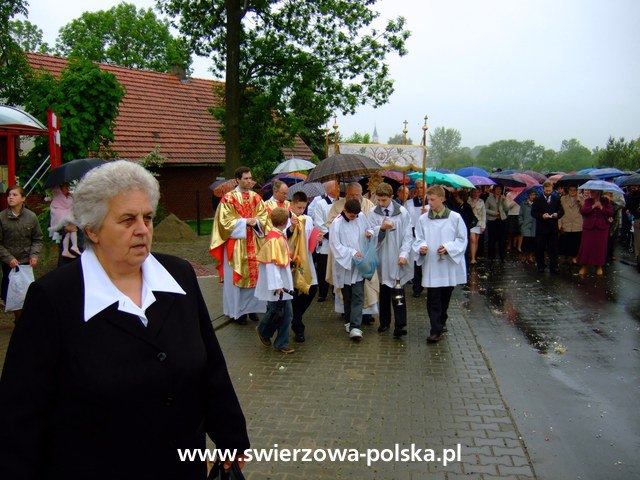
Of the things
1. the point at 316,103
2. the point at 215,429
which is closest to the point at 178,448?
the point at 215,429

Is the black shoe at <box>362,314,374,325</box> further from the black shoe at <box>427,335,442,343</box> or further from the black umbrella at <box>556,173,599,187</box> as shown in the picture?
the black umbrella at <box>556,173,599,187</box>

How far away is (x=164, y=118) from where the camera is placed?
26.4 meters

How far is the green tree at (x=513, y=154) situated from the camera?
118812 mm

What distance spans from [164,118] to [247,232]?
19.6 m

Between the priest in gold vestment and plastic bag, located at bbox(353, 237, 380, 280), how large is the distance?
5.37 ft

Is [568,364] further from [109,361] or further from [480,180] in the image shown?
[480,180]

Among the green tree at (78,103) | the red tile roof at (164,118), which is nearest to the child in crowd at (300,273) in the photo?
the green tree at (78,103)

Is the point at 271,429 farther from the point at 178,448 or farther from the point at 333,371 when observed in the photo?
the point at 178,448

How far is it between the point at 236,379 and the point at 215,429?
3753mm

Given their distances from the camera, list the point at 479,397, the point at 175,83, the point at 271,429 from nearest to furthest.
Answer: the point at 271,429, the point at 479,397, the point at 175,83

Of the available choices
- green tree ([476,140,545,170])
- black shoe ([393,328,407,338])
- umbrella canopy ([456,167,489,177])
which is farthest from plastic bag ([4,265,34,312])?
green tree ([476,140,545,170])

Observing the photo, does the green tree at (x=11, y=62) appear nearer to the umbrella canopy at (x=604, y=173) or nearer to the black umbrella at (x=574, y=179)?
the black umbrella at (x=574, y=179)

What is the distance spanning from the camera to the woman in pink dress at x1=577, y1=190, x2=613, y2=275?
12453 mm

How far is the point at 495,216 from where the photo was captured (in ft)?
49.5
